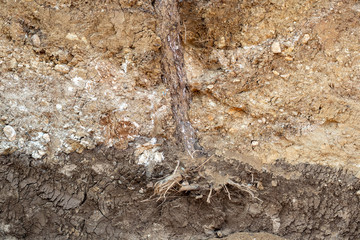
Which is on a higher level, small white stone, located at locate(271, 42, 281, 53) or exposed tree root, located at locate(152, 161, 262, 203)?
small white stone, located at locate(271, 42, 281, 53)

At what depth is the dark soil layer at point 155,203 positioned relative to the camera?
2.38 meters

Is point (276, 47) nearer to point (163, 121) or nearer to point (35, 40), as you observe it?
point (163, 121)

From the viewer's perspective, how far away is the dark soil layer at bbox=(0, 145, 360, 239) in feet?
7.82

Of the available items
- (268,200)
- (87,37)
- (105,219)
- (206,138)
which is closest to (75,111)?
(87,37)

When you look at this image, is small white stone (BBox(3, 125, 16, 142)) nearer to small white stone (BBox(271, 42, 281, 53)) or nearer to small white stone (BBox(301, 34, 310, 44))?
small white stone (BBox(271, 42, 281, 53))

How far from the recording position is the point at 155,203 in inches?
101

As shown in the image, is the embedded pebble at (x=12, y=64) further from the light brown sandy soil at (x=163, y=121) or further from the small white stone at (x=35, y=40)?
the small white stone at (x=35, y=40)

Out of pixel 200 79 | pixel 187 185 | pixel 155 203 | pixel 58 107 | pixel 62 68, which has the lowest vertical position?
pixel 155 203

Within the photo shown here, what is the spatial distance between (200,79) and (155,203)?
120 cm

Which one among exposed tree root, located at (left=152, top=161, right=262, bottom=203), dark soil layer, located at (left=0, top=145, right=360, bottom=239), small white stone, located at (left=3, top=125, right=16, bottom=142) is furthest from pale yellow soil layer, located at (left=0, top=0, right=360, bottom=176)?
exposed tree root, located at (left=152, top=161, right=262, bottom=203)

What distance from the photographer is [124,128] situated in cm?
268

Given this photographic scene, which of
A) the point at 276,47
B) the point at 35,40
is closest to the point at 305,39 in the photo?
the point at 276,47

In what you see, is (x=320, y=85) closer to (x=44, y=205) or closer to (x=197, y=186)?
(x=197, y=186)

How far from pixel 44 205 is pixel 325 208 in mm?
2288
